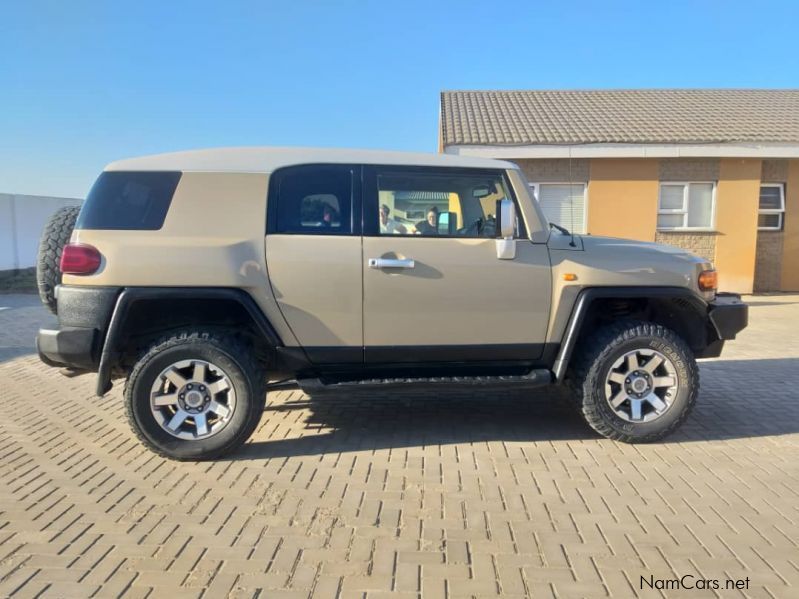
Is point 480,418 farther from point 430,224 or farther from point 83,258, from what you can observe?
point 83,258

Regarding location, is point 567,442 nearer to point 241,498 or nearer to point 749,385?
point 241,498


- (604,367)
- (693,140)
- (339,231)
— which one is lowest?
(604,367)

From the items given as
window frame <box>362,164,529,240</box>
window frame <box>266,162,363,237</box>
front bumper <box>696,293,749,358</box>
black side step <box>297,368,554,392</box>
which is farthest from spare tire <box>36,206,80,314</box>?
front bumper <box>696,293,749,358</box>

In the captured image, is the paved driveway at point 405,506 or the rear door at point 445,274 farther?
the rear door at point 445,274

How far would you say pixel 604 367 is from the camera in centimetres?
404

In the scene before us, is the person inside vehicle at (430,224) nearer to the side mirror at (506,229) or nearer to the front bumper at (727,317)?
the side mirror at (506,229)

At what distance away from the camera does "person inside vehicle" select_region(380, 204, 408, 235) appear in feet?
12.8

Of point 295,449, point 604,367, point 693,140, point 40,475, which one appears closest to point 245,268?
point 295,449

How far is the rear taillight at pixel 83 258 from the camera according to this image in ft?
11.8

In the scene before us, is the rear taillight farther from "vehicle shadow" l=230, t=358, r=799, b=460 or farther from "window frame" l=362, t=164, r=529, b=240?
"window frame" l=362, t=164, r=529, b=240

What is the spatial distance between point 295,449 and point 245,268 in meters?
1.33

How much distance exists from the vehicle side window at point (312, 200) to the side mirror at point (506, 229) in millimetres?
1021

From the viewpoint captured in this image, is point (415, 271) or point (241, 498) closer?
point (241, 498)

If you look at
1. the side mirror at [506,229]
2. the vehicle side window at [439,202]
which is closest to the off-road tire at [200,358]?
the vehicle side window at [439,202]
